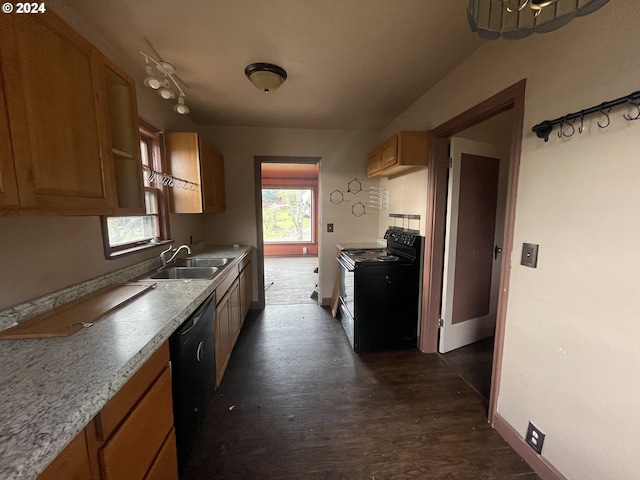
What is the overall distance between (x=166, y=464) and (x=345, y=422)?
1.03 metres

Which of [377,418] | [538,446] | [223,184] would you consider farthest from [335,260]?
[538,446]

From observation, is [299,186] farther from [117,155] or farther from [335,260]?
[117,155]

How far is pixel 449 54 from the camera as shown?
1.72 m

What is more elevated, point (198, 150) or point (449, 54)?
point (449, 54)

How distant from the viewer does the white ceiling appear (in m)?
1.33

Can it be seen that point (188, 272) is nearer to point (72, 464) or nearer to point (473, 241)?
point (72, 464)

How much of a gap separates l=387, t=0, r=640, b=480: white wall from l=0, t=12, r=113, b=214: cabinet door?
2131 mm

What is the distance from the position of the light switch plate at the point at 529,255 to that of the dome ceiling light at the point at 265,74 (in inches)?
78.7

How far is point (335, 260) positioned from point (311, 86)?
2.14 meters

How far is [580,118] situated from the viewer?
1078 millimetres

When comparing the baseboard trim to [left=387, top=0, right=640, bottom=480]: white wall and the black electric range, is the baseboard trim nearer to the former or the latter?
[left=387, top=0, right=640, bottom=480]: white wall

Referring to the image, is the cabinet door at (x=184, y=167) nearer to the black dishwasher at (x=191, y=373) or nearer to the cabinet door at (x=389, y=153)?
the black dishwasher at (x=191, y=373)

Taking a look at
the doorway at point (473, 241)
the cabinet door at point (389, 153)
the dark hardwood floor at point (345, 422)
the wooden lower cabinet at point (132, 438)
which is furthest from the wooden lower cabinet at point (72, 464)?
the cabinet door at point (389, 153)

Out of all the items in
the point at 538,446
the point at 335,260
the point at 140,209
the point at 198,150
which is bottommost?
the point at 538,446
